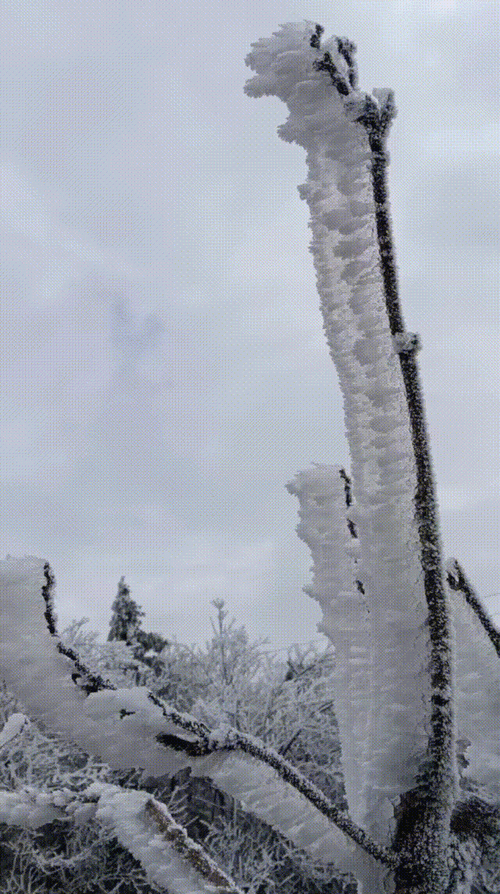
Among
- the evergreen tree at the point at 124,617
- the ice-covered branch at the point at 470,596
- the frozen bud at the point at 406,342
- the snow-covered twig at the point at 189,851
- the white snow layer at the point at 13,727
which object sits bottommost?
the snow-covered twig at the point at 189,851

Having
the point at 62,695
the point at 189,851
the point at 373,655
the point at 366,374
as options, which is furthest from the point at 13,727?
the point at 366,374

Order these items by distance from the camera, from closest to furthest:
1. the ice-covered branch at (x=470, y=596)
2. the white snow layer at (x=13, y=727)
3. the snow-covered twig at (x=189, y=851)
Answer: the snow-covered twig at (x=189, y=851), the white snow layer at (x=13, y=727), the ice-covered branch at (x=470, y=596)

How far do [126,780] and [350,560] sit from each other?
1051cm

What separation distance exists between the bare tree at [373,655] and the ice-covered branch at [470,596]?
407 mm

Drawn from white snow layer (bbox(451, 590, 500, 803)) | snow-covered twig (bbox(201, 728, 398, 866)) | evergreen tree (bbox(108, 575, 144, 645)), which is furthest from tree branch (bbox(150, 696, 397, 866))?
evergreen tree (bbox(108, 575, 144, 645))

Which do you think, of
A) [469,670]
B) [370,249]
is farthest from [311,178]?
[469,670]

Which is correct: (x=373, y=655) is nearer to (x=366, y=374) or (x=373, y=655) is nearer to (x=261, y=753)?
(x=261, y=753)

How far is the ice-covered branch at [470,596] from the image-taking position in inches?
63.3

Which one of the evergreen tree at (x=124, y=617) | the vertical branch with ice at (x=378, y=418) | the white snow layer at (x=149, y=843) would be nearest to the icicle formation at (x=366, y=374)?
the vertical branch with ice at (x=378, y=418)

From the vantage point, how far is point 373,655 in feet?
4.09

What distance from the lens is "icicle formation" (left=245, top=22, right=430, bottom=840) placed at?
1.12 metres

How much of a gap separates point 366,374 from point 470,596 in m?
0.70

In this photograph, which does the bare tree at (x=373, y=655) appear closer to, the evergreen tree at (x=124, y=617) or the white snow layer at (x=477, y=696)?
the white snow layer at (x=477, y=696)

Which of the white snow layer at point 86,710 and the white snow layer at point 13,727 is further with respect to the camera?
the white snow layer at point 13,727
